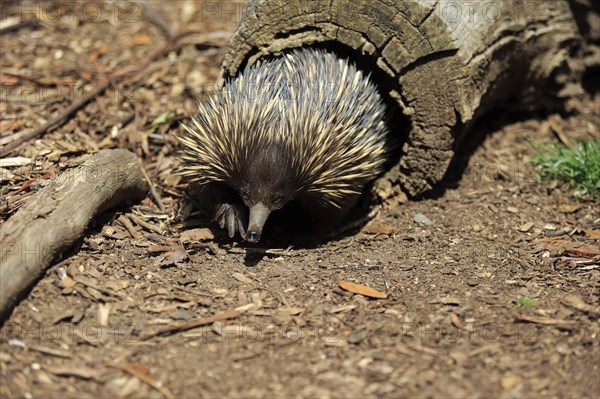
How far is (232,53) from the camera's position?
509 centimetres

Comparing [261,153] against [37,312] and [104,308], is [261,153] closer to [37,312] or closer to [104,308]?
[104,308]

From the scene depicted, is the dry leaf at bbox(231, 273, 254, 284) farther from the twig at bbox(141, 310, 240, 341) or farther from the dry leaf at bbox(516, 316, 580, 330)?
the dry leaf at bbox(516, 316, 580, 330)

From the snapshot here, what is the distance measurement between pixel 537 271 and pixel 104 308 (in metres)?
2.54

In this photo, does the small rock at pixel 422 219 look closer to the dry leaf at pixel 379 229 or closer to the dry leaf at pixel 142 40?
the dry leaf at pixel 379 229

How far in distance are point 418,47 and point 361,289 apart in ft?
5.51

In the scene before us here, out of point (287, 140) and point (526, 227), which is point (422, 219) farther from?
point (287, 140)

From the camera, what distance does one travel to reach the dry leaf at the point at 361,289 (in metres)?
4.11

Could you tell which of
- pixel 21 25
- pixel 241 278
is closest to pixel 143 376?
pixel 241 278

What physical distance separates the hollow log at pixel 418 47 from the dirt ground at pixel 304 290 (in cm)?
51

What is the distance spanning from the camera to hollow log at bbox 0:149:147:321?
371 cm

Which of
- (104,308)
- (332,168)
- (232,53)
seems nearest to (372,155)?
(332,168)

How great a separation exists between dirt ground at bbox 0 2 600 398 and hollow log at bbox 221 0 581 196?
508 mm

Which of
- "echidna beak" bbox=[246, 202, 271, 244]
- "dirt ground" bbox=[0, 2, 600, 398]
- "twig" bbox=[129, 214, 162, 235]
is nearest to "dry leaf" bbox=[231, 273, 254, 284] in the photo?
"dirt ground" bbox=[0, 2, 600, 398]

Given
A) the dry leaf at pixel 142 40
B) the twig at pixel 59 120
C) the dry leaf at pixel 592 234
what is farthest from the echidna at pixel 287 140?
the dry leaf at pixel 142 40
